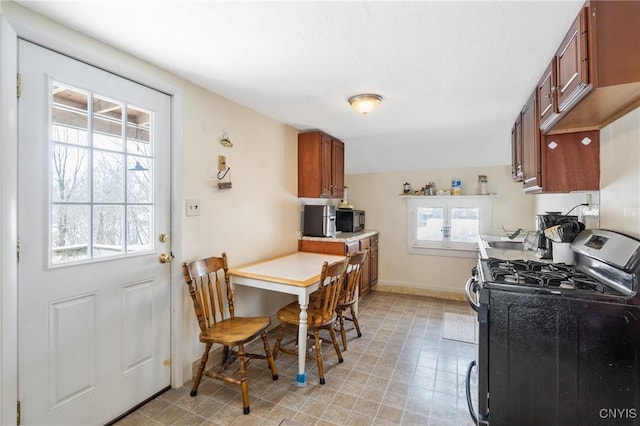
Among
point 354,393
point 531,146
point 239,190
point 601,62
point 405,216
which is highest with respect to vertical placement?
point 601,62

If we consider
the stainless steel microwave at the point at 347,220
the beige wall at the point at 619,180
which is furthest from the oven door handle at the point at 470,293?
the stainless steel microwave at the point at 347,220

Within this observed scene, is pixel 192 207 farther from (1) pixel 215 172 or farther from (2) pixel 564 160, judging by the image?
(2) pixel 564 160

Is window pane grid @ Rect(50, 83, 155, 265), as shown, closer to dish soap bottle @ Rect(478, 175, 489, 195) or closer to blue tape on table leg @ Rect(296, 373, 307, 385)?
blue tape on table leg @ Rect(296, 373, 307, 385)

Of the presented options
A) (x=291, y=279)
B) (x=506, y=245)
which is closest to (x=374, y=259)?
(x=506, y=245)

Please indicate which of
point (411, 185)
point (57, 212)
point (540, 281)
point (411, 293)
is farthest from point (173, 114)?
point (411, 293)

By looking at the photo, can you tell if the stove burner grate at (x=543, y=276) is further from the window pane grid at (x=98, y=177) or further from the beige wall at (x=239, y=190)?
the window pane grid at (x=98, y=177)

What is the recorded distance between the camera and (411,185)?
4.78m

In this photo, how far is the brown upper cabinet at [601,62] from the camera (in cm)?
118

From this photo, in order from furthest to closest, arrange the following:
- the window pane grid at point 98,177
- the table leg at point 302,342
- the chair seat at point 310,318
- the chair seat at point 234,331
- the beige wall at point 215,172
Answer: the chair seat at point 310,318, the table leg at point 302,342, the chair seat at point 234,331, the beige wall at point 215,172, the window pane grid at point 98,177

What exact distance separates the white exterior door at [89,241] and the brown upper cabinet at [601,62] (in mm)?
2388

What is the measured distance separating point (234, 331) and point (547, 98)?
2.52m

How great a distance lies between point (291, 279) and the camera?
2355 millimetres

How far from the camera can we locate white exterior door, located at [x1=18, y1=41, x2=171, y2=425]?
4.99 ft

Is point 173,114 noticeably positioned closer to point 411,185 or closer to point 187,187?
point 187,187
